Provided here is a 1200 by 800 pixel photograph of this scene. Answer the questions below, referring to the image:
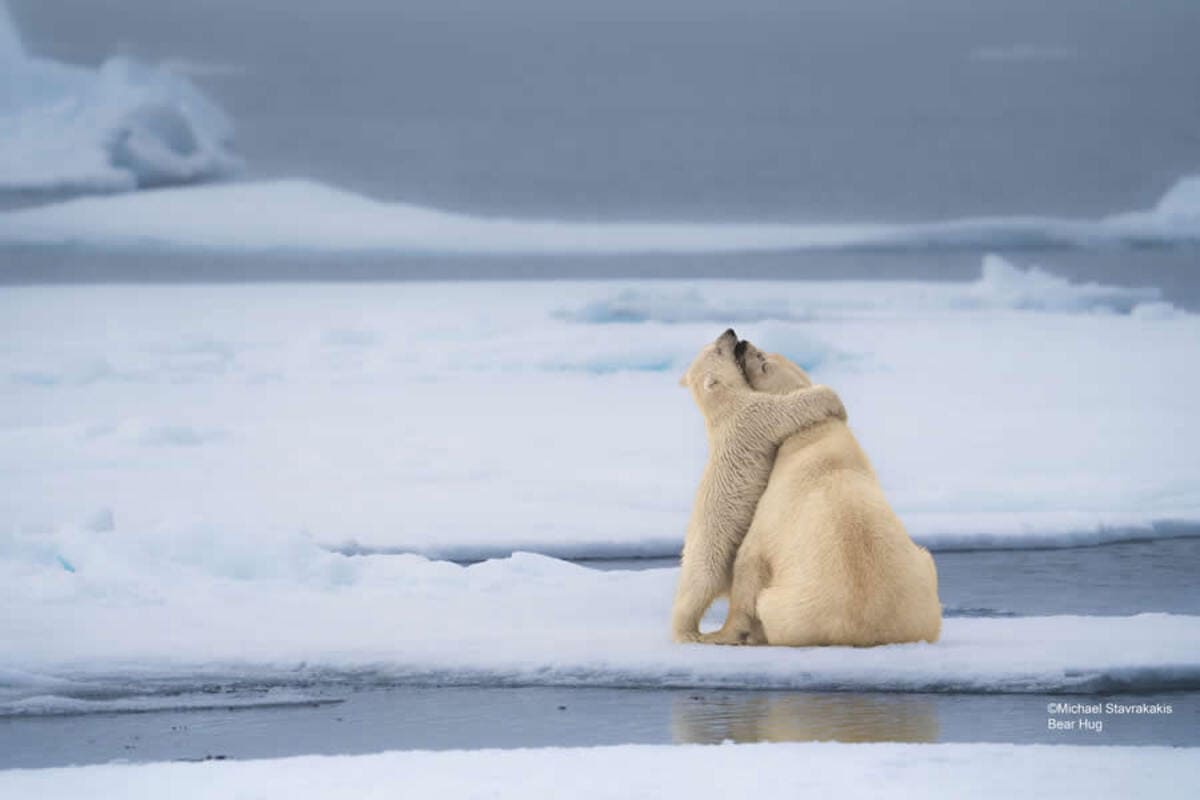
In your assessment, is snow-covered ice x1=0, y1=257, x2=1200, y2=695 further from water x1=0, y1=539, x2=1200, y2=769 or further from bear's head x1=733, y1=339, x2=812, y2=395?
bear's head x1=733, y1=339, x2=812, y2=395

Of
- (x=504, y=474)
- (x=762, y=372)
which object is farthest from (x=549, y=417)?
(x=762, y=372)

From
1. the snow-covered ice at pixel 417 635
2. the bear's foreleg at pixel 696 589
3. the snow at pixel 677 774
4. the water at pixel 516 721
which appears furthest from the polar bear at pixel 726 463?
the snow at pixel 677 774

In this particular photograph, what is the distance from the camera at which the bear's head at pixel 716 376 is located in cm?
588

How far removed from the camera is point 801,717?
16.2 ft

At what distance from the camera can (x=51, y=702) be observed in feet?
17.3

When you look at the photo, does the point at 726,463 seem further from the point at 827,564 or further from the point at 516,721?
the point at 516,721

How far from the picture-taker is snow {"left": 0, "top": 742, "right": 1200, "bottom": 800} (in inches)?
157

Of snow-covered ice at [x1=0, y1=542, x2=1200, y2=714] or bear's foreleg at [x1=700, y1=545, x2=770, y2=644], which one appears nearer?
snow-covered ice at [x1=0, y1=542, x2=1200, y2=714]

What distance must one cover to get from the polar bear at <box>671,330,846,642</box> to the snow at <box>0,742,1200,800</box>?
4.17 ft

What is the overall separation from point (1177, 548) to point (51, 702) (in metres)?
5.67

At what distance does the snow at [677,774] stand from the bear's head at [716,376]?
1.68 metres

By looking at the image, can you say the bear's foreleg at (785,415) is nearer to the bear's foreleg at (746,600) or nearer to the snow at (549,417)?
the bear's foreleg at (746,600)

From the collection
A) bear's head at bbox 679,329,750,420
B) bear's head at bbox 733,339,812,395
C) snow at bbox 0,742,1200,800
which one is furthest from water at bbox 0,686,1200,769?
bear's head at bbox 733,339,812,395

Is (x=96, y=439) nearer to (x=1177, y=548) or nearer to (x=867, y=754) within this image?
(x=1177, y=548)
